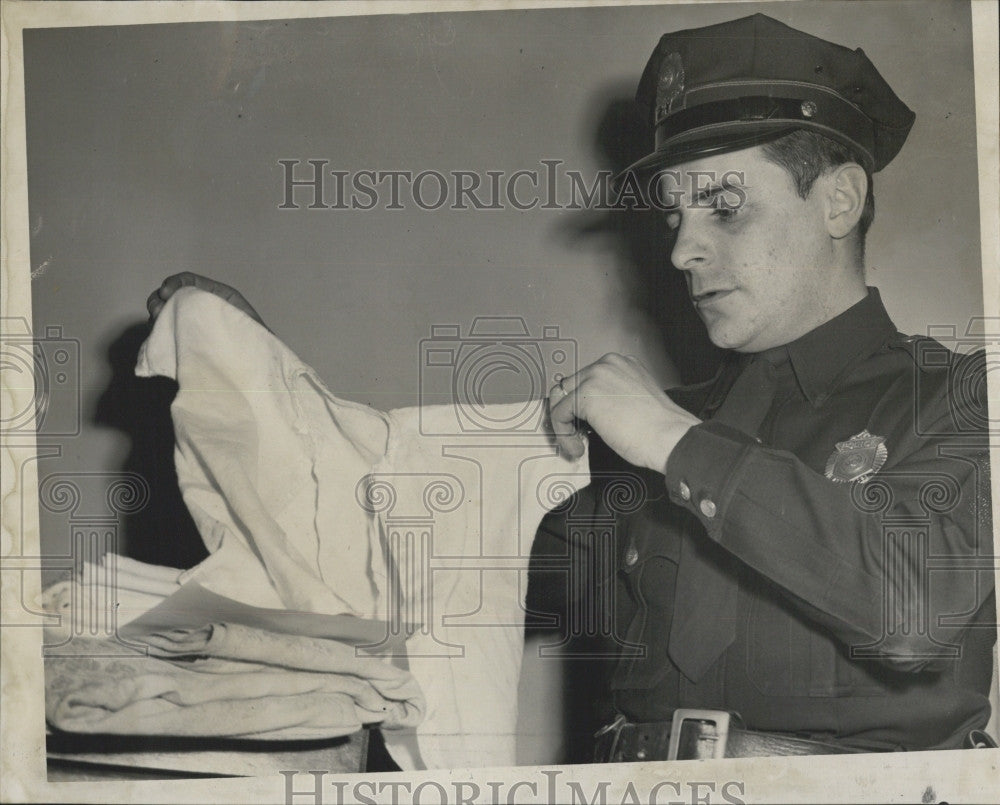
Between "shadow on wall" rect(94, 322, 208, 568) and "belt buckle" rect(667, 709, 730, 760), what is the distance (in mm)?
883

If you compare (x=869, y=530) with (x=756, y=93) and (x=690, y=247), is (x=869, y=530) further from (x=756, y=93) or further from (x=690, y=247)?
(x=756, y=93)

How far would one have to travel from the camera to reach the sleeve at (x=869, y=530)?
1.78 m

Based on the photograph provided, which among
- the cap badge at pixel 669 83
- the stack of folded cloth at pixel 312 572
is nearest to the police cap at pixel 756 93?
the cap badge at pixel 669 83

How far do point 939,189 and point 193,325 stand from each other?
1.39 m

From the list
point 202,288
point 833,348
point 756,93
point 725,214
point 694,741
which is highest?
point 756,93

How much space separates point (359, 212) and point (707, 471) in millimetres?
783

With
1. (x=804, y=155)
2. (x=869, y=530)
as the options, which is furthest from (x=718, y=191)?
(x=869, y=530)

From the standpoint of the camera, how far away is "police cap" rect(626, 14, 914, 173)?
1.88 metres

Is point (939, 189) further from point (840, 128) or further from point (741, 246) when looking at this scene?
point (741, 246)

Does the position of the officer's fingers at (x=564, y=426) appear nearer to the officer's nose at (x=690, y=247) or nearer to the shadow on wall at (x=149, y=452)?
the officer's nose at (x=690, y=247)

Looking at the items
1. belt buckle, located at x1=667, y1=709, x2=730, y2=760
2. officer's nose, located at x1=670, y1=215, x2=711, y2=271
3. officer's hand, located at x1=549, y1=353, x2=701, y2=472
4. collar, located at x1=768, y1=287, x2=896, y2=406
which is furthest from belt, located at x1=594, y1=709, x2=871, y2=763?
officer's nose, located at x1=670, y1=215, x2=711, y2=271

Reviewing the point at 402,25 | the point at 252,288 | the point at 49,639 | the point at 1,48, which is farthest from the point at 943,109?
the point at 49,639

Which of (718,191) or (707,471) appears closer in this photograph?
(707,471)

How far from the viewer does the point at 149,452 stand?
1938mm
